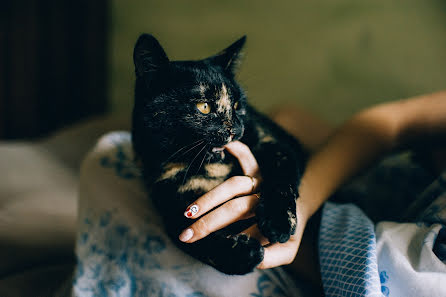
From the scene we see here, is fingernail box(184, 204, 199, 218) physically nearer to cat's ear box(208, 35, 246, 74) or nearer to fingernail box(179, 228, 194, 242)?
fingernail box(179, 228, 194, 242)

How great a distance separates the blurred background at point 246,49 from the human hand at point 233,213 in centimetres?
60

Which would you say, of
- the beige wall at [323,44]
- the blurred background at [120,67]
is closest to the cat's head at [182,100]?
the blurred background at [120,67]

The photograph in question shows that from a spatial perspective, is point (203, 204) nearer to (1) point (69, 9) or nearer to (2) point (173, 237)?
(2) point (173, 237)

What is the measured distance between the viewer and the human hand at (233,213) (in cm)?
49

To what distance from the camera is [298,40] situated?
140 cm

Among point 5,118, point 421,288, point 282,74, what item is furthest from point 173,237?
point 5,118

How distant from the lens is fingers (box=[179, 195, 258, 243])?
A: 1.61 feet

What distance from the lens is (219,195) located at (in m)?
0.50

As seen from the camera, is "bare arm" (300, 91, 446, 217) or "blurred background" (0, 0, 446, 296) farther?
"blurred background" (0, 0, 446, 296)

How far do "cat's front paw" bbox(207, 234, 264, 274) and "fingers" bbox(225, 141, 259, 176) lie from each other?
0.38ft

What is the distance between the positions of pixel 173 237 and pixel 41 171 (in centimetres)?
87

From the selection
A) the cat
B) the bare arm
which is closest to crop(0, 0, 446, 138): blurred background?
the bare arm

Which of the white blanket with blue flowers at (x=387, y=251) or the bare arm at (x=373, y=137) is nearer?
the white blanket with blue flowers at (x=387, y=251)

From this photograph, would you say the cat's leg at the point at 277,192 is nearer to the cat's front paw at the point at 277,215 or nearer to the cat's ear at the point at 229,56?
the cat's front paw at the point at 277,215
